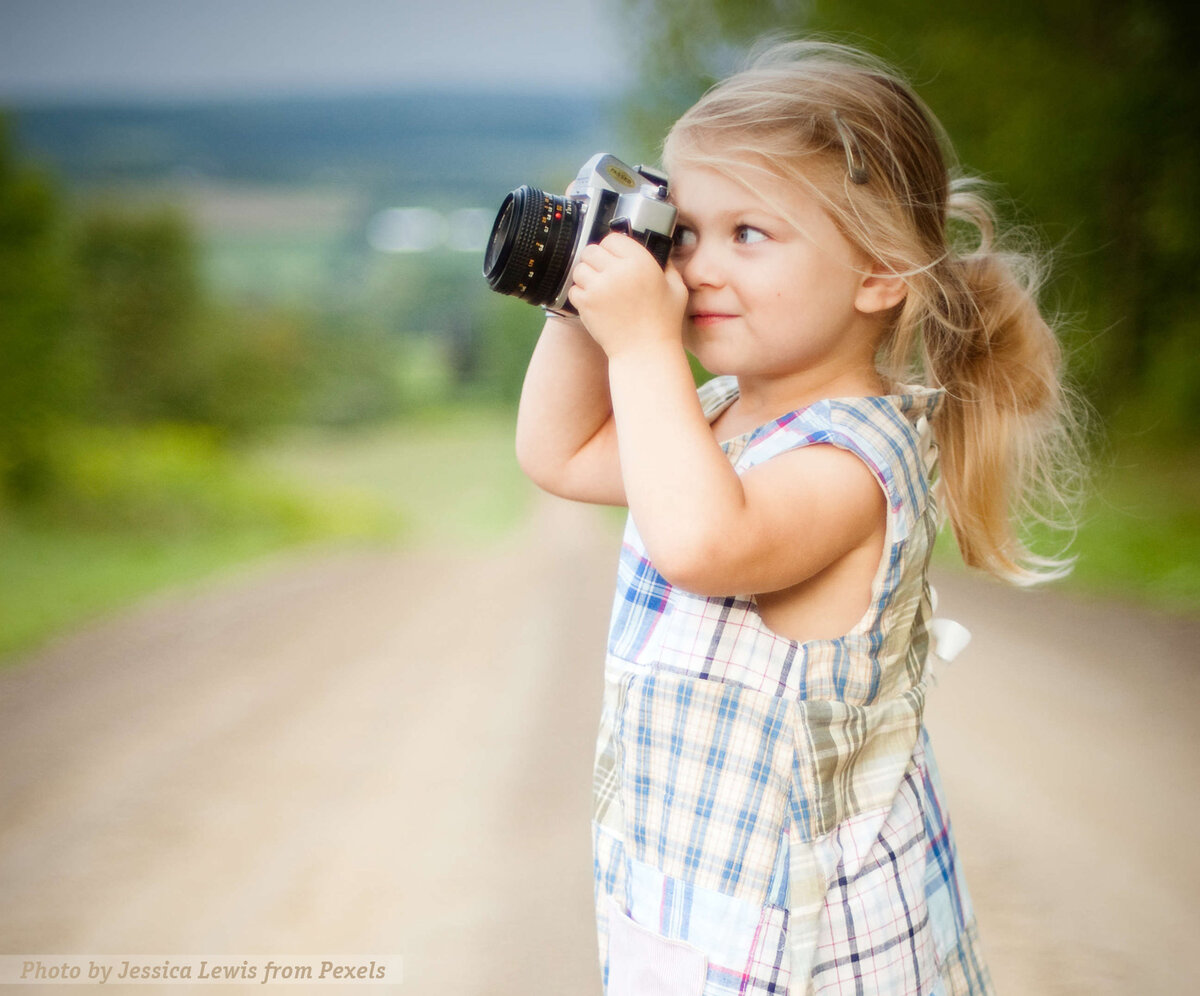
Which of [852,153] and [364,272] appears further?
[364,272]

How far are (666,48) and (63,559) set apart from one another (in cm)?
235

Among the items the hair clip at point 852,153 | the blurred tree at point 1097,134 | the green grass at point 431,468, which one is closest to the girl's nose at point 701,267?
the hair clip at point 852,153

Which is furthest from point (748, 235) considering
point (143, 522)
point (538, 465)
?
point (143, 522)

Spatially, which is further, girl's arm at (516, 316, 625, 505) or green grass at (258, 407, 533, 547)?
green grass at (258, 407, 533, 547)

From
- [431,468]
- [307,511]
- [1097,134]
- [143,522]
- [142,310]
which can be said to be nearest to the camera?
[1097,134]

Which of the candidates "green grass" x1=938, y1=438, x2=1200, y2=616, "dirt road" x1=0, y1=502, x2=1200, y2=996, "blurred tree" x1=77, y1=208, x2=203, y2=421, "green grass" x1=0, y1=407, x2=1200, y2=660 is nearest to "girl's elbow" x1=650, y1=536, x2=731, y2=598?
"dirt road" x1=0, y1=502, x2=1200, y2=996

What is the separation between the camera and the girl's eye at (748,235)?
2.11 ft

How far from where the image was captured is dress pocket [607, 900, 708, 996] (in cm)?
61

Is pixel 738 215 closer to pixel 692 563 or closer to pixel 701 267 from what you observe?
pixel 701 267

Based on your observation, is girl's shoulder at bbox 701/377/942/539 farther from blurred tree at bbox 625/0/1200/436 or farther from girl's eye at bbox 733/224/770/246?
blurred tree at bbox 625/0/1200/436

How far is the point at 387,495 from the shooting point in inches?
154

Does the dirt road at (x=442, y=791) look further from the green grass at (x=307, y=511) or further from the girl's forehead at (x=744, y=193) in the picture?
the girl's forehead at (x=744, y=193)

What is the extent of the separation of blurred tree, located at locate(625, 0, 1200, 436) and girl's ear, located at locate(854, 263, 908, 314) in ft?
7.50

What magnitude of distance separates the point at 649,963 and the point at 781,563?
256 millimetres
